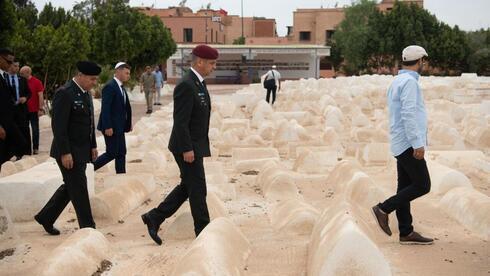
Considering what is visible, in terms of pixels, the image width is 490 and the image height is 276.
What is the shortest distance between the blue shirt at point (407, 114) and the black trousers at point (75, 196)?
2.27 m

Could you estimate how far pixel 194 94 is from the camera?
4.77m

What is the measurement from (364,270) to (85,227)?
2.42 metres

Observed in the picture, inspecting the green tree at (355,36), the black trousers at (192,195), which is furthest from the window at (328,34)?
the black trousers at (192,195)

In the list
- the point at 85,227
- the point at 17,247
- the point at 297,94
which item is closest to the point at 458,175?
the point at 85,227

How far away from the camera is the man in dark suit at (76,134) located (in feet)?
16.3

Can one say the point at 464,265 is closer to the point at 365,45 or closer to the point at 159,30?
the point at 159,30

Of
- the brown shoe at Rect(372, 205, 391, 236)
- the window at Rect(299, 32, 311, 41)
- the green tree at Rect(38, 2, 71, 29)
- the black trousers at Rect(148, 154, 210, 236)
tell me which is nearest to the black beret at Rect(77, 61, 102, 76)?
the black trousers at Rect(148, 154, 210, 236)

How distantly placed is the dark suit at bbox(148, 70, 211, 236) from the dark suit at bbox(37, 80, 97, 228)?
572 millimetres

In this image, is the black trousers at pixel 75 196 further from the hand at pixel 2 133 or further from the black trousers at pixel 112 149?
the black trousers at pixel 112 149

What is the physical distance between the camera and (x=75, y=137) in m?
5.10

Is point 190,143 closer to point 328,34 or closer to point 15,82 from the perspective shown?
point 15,82

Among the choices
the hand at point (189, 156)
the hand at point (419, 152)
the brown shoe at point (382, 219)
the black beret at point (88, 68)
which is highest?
the black beret at point (88, 68)

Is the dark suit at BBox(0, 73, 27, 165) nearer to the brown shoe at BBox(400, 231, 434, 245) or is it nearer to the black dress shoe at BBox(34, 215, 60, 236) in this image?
the black dress shoe at BBox(34, 215, 60, 236)

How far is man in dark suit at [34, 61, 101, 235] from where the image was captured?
4980mm
